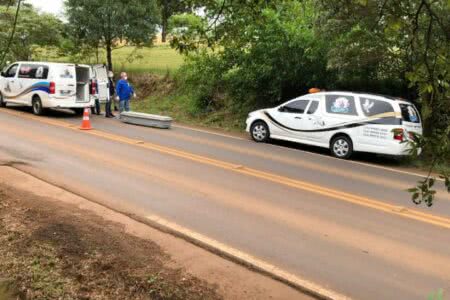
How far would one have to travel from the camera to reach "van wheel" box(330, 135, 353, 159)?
14.0m

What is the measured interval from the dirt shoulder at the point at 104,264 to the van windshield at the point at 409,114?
29.0 feet

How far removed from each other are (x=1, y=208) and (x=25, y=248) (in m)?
1.68

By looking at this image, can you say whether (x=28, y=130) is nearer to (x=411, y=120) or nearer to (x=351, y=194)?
(x=351, y=194)

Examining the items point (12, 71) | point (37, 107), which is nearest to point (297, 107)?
point (37, 107)

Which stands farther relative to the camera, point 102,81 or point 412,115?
point 102,81

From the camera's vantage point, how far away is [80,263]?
17.9 ft

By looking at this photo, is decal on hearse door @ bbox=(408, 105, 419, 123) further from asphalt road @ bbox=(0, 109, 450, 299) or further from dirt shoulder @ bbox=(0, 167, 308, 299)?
dirt shoulder @ bbox=(0, 167, 308, 299)

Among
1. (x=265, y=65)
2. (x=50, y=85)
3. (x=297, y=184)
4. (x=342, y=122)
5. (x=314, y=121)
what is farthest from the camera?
(x=265, y=65)

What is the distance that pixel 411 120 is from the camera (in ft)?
44.1

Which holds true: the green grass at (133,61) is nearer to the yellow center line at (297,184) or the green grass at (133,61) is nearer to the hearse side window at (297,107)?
the hearse side window at (297,107)

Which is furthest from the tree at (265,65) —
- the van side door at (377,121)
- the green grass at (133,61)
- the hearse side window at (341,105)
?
the green grass at (133,61)

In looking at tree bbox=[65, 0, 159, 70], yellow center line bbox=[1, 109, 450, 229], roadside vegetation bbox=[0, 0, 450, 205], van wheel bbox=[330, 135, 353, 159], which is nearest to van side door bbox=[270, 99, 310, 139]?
van wheel bbox=[330, 135, 353, 159]

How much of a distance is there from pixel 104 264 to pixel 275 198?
4272mm

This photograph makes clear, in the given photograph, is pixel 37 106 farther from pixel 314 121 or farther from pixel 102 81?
pixel 314 121
